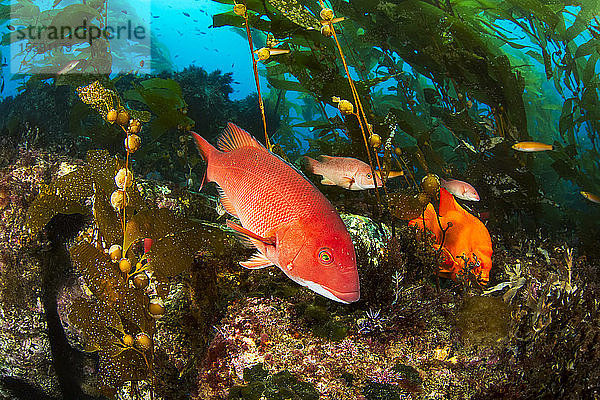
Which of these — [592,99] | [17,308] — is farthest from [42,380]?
[592,99]

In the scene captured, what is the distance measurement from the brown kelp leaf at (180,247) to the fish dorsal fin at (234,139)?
75 centimetres

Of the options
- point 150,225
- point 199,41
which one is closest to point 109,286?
point 150,225

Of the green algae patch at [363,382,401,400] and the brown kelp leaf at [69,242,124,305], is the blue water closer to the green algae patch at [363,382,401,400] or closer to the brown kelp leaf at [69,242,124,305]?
the brown kelp leaf at [69,242,124,305]

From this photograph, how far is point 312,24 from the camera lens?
10.9 feet

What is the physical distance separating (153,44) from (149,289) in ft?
79.4

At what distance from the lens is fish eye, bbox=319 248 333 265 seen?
1.38 meters

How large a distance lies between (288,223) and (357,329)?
1.09 m

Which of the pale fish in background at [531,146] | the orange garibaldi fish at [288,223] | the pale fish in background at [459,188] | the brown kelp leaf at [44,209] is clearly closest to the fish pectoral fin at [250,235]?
the orange garibaldi fish at [288,223]

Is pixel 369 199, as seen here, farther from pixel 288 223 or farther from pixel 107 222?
pixel 107 222

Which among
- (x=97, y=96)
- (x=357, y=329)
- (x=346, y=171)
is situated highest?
(x=97, y=96)

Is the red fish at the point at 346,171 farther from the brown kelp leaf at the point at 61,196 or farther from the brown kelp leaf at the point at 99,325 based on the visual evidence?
the brown kelp leaf at the point at 99,325

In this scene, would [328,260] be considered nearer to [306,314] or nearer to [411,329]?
[306,314]

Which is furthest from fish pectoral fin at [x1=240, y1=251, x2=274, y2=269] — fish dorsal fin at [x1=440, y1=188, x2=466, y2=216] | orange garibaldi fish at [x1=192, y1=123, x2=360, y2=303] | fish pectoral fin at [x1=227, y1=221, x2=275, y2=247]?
fish dorsal fin at [x1=440, y1=188, x2=466, y2=216]

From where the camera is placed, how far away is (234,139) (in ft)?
6.69
